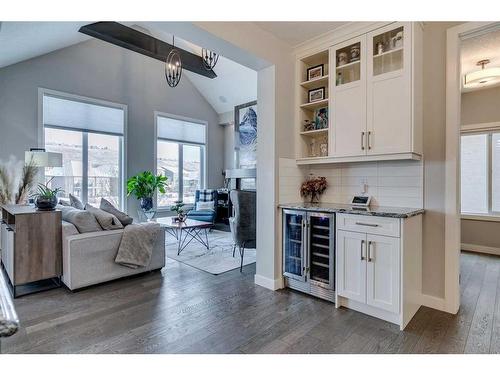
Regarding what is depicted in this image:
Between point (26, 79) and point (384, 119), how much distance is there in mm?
5719

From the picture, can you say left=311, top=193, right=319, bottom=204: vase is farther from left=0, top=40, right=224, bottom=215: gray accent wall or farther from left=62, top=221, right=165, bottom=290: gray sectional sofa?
left=0, top=40, right=224, bottom=215: gray accent wall

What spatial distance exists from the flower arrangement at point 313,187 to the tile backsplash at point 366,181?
2.5 inches

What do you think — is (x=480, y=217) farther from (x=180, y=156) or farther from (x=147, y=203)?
(x=180, y=156)

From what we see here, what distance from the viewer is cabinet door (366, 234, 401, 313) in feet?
7.30

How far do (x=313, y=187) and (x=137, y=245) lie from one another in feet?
7.04

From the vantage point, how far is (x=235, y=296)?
9.25ft

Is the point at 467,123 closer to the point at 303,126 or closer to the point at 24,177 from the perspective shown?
the point at 303,126

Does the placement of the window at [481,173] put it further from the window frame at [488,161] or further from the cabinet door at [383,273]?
the cabinet door at [383,273]

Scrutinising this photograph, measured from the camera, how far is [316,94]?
128 inches

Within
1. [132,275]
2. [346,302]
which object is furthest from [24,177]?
[346,302]

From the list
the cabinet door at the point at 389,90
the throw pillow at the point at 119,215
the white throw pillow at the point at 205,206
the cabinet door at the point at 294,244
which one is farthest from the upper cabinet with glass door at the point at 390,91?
the white throw pillow at the point at 205,206

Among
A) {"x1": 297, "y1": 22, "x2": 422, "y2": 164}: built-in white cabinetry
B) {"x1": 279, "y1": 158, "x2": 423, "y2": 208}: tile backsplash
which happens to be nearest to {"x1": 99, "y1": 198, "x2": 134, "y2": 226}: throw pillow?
{"x1": 279, "y1": 158, "x2": 423, "y2": 208}: tile backsplash

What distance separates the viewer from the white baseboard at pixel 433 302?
2.53 meters

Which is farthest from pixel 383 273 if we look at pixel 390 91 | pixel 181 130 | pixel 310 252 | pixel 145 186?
pixel 181 130
